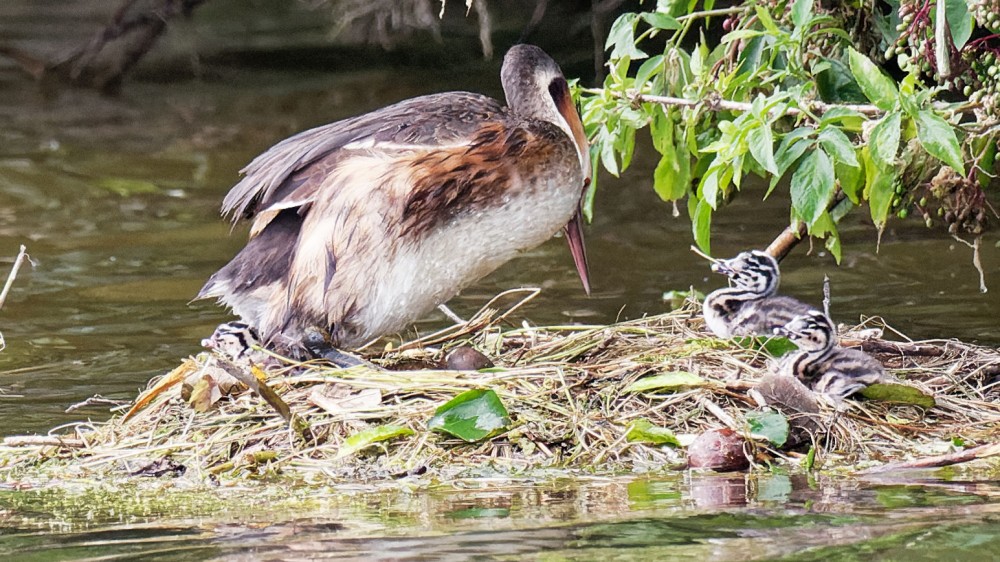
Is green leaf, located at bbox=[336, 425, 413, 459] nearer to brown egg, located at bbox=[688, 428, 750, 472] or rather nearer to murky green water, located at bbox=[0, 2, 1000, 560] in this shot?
murky green water, located at bbox=[0, 2, 1000, 560]

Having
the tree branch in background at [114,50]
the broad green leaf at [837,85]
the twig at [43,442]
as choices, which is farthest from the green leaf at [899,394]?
the tree branch in background at [114,50]

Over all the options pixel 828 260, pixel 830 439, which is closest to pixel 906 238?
pixel 828 260

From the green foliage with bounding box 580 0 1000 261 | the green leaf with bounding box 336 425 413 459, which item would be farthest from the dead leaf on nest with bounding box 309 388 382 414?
the green foliage with bounding box 580 0 1000 261

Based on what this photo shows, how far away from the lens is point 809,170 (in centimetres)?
509

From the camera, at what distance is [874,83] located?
500 centimetres

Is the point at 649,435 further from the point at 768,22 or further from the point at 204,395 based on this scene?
the point at 768,22

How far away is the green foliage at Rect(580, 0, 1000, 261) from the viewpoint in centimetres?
497

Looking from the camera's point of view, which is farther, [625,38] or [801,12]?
[625,38]

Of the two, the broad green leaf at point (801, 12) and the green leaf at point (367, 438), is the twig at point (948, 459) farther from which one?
the broad green leaf at point (801, 12)

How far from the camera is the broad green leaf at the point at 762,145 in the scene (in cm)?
493

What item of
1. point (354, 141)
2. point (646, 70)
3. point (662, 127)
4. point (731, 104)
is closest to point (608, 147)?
point (662, 127)

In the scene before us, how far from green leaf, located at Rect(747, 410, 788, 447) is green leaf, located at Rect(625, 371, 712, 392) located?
0.30m

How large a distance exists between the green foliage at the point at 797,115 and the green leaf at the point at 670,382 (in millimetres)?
627

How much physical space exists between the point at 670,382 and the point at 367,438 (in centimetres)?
104
